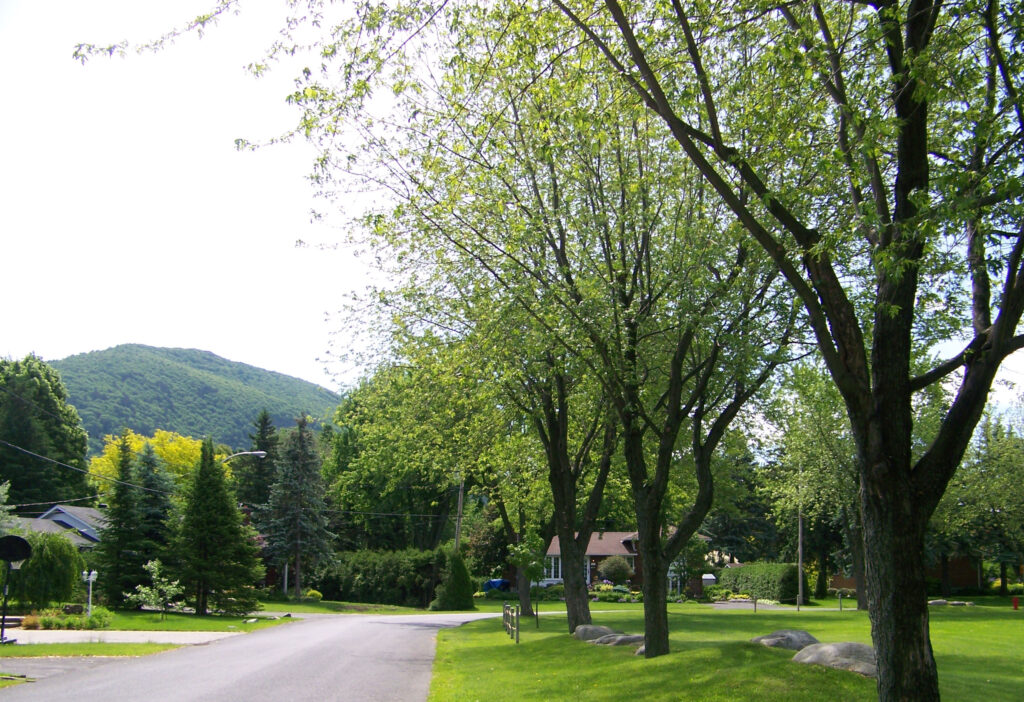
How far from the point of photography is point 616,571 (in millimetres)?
63750

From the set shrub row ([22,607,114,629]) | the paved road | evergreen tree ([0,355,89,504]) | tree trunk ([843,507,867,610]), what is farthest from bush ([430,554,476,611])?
evergreen tree ([0,355,89,504])

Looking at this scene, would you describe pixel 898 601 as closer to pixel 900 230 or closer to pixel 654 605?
pixel 900 230

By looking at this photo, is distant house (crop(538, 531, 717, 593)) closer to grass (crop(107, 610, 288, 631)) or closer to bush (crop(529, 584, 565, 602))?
bush (crop(529, 584, 565, 602))

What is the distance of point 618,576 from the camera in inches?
2509

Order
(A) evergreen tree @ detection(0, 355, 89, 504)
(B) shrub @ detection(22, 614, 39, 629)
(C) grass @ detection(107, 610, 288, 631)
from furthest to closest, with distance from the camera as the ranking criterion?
1. (A) evergreen tree @ detection(0, 355, 89, 504)
2. (C) grass @ detection(107, 610, 288, 631)
3. (B) shrub @ detection(22, 614, 39, 629)

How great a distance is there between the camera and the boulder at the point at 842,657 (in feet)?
36.9

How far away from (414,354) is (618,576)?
1873 inches

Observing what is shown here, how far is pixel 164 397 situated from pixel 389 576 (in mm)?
113375

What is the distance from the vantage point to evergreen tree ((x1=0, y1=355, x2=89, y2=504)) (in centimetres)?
6391

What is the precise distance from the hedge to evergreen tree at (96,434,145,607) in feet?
99.4

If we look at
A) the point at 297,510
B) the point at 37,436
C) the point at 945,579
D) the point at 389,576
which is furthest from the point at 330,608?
the point at 945,579

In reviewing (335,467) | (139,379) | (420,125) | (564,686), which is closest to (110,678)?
(564,686)

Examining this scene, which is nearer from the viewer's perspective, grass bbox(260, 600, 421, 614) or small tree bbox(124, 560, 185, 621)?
small tree bbox(124, 560, 185, 621)

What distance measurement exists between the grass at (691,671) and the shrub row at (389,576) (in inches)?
1081
